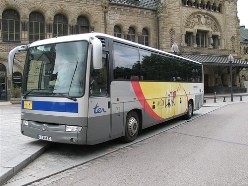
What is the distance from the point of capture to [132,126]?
1002 cm

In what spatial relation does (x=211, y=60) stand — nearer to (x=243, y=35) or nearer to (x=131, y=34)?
(x=131, y=34)

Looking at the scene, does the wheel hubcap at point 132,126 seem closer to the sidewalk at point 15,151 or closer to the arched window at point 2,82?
the sidewalk at point 15,151

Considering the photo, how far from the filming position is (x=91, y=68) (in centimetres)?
793

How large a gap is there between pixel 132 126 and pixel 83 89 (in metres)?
2.82

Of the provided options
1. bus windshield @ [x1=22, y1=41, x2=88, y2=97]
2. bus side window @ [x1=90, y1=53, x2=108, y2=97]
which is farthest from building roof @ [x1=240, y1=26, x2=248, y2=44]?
bus windshield @ [x1=22, y1=41, x2=88, y2=97]

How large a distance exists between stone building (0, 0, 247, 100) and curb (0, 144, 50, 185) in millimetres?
19982

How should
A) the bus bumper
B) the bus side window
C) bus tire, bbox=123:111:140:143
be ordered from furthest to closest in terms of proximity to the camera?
bus tire, bbox=123:111:140:143 < the bus side window < the bus bumper

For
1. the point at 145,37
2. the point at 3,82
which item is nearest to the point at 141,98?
the point at 3,82

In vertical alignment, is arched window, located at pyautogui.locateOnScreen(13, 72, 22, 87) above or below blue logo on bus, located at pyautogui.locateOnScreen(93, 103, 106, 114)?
above

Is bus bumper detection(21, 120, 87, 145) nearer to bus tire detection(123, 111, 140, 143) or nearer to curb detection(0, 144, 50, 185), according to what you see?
curb detection(0, 144, 50, 185)

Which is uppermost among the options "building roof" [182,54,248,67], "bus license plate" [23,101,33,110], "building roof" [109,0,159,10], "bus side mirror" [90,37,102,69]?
"building roof" [109,0,159,10]

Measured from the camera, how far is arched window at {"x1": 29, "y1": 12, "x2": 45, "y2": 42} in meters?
29.7

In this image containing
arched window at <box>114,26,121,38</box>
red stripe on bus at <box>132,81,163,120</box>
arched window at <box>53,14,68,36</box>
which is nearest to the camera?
red stripe on bus at <box>132,81,163,120</box>

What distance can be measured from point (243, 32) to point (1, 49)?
6586cm
